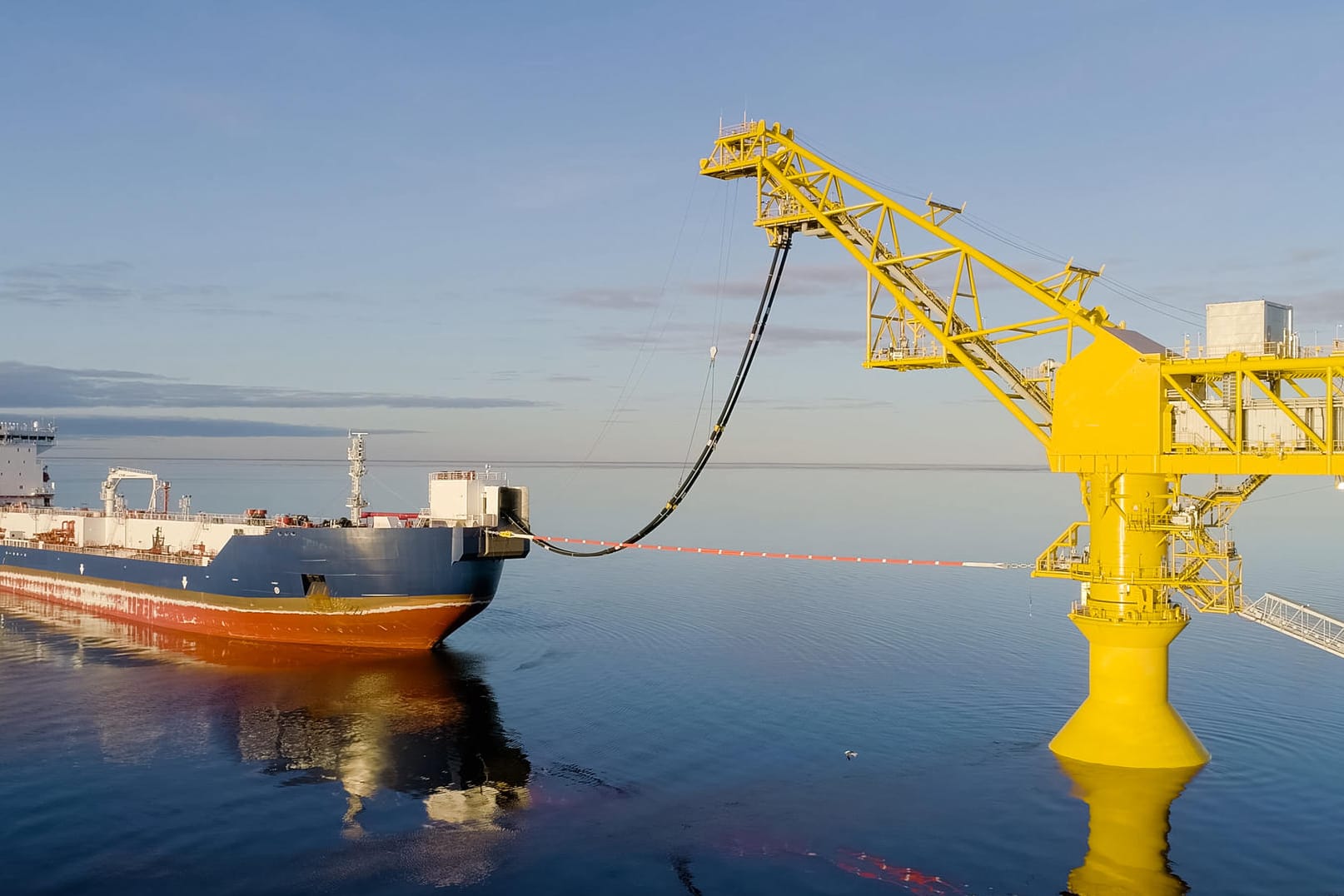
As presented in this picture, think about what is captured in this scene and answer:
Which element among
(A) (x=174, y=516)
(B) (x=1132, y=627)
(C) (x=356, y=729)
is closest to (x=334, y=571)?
(C) (x=356, y=729)

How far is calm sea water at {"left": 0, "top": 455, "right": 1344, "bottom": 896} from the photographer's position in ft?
70.4

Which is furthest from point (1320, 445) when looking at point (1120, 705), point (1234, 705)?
point (1234, 705)

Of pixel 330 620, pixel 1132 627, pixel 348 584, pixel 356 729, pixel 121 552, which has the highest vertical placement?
pixel 1132 627

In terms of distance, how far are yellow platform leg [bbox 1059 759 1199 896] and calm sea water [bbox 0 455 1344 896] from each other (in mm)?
→ 97

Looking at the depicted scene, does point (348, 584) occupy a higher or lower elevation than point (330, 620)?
higher

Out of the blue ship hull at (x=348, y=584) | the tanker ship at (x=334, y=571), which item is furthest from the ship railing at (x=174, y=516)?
the blue ship hull at (x=348, y=584)

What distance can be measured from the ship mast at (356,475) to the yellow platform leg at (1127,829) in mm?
33937

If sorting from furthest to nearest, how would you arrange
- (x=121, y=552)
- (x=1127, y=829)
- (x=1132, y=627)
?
1. (x=121, y=552)
2. (x=1132, y=627)
3. (x=1127, y=829)

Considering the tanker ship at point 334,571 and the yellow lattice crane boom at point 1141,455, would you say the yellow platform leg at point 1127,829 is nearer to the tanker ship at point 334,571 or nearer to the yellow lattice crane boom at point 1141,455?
the yellow lattice crane boom at point 1141,455

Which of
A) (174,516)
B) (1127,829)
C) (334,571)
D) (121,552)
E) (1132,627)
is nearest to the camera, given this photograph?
(1127,829)

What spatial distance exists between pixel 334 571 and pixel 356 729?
1255 cm

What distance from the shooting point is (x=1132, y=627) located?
1056 inches

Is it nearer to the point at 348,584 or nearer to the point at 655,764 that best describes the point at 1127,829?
the point at 655,764

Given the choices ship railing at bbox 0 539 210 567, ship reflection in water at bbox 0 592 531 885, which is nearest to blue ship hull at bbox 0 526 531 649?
ship reflection in water at bbox 0 592 531 885
